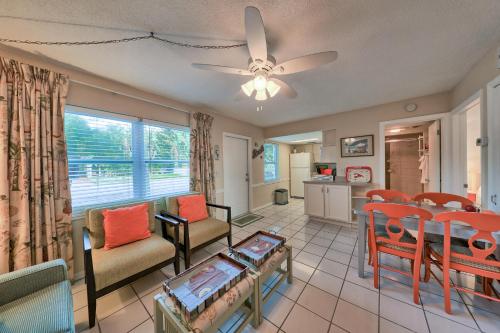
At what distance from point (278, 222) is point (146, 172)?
2647 mm

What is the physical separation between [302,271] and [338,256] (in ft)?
2.06

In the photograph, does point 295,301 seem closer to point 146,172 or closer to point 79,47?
point 146,172

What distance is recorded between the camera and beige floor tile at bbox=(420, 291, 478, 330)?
1.32 metres

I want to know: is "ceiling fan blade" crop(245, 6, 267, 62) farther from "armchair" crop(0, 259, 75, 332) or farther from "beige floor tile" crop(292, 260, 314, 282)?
"beige floor tile" crop(292, 260, 314, 282)

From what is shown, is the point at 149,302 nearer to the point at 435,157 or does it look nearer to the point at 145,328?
the point at 145,328

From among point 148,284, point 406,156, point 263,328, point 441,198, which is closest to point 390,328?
point 263,328

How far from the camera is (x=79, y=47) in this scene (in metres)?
1.53

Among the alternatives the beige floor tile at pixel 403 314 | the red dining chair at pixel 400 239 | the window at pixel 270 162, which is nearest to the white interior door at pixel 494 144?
the red dining chair at pixel 400 239

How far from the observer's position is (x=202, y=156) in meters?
3.07

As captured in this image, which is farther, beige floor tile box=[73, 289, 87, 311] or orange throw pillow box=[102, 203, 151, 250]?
orange throw pillow box=[102, 203, 151, 250]

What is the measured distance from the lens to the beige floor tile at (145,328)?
132cm

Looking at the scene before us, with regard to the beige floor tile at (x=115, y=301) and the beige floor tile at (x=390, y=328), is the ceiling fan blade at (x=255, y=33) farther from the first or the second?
the beige floor tile at (x=115, y=301)

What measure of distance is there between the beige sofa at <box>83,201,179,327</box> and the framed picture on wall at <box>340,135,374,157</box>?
11.0 ft

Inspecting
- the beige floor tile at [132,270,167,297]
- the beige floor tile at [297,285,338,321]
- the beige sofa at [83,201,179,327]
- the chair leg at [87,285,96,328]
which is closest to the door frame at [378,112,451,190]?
the beige floor tile at [297,285,338,321]
